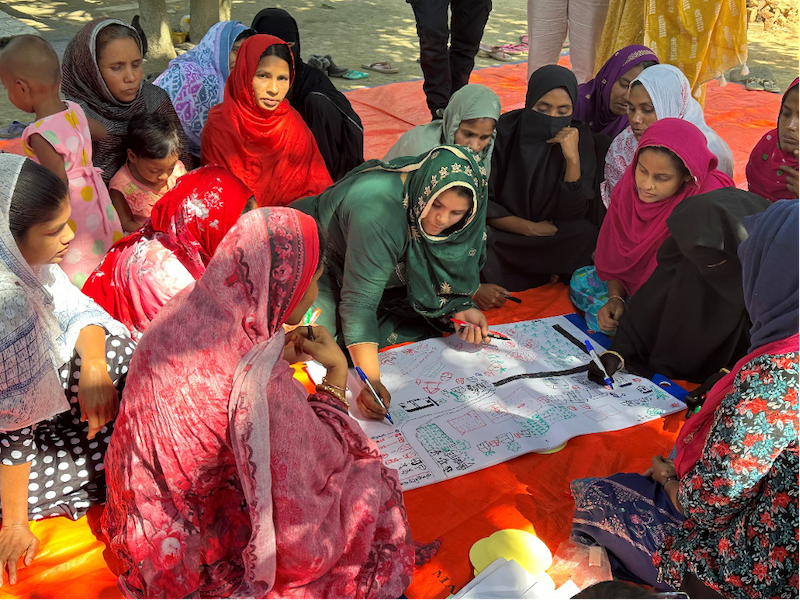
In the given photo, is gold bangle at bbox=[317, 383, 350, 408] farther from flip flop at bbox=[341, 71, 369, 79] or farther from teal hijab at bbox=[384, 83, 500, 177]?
flip flop at bbox=[341, 71, 369, 79]

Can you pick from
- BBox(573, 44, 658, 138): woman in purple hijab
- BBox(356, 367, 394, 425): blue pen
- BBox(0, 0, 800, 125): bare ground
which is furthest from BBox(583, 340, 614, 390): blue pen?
BBox(0, 0, 800, 125): bare ground

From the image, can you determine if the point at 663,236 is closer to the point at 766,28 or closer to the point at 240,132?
the point at 240,132

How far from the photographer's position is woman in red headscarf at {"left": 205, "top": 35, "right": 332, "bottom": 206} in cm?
338

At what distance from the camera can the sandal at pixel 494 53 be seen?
745 centimetres

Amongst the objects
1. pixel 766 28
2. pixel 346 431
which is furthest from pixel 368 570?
pixel 766 28

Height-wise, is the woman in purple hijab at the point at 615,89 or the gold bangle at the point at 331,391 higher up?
the woman in purple hijab at the point at 615,89

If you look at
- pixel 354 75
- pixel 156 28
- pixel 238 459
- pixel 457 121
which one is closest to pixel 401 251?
pixel 457 121

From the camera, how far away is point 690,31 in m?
4.43

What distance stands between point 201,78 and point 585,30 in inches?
110

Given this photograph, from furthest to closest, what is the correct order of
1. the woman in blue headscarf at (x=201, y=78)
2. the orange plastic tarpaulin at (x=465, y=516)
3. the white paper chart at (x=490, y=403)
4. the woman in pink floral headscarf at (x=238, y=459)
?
the woman in blue headscarf at (x=201, y=78) → the white paper chart at (x=490, y=403) → the orange plastic tarpaulin at (x=465, y=516) → the woman in pink floral headscarf at (x=238, y=459)

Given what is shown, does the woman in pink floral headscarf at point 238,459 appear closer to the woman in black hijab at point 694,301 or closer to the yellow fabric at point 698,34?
the woman in black hijab at point 694,301

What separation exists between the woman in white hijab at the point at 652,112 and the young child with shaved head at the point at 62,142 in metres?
2.42

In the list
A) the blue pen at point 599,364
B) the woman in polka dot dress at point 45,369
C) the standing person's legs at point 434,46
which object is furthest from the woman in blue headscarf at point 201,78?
the blue pen at point 599,364

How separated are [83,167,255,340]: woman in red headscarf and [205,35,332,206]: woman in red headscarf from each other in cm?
118
